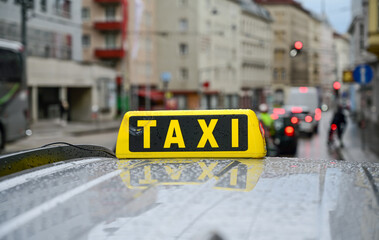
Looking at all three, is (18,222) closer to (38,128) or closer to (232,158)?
(232,158)

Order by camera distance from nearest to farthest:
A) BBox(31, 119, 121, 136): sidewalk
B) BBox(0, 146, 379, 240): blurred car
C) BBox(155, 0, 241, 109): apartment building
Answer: BBox(0, 146, 379, 240): blurred car → BBox(31, 119, 121, 136): sidewalk → BBox(155, 0, 241, 109): apartment building

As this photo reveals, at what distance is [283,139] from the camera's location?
70.4 feet

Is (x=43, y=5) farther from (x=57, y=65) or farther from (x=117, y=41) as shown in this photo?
(x=117, y=41)

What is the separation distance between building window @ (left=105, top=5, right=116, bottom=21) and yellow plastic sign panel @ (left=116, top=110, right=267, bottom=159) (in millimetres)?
65505

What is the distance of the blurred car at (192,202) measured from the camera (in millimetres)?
2051

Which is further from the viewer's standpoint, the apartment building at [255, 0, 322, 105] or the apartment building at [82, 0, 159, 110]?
the apartment building at [255, 0, 322, 105]

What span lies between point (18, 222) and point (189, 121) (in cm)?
156

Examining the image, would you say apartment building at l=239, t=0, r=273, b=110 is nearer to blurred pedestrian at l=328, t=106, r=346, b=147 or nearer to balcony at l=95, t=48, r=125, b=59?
balcony at l=95, t=48, r=125, b=59

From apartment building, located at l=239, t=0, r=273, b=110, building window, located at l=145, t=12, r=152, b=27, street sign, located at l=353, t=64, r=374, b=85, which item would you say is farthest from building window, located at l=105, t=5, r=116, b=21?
street sign, located at l=353, t=64, r=374, b=85

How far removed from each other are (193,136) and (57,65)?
44800mm

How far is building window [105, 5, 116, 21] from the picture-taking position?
67938mm

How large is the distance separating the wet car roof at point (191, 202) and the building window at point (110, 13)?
66.3 metres

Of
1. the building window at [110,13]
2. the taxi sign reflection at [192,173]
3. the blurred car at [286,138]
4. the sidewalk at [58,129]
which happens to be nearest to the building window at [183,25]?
the building window at [110,13]

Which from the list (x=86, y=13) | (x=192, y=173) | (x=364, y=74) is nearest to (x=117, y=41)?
(x=86, y=13)
